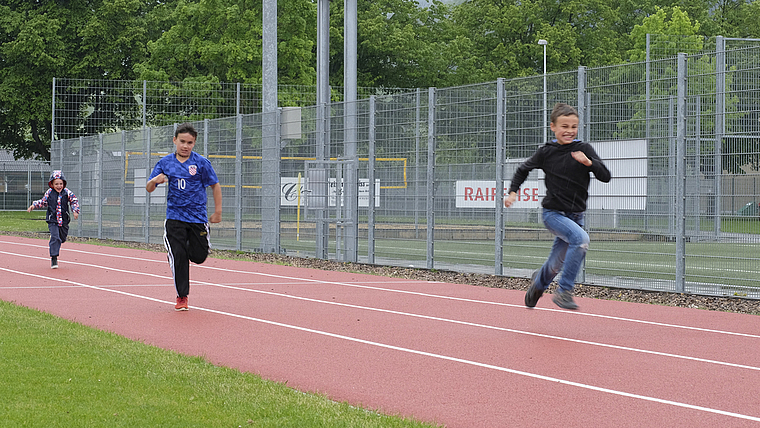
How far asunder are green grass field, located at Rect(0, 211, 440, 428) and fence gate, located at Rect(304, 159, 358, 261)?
10098 mm

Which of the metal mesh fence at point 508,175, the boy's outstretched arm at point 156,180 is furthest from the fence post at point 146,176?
the boy's outstretched arm at point 156,180

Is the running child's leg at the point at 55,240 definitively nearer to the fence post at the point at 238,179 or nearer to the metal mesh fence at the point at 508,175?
the metal mesh fence at the point at 508,175

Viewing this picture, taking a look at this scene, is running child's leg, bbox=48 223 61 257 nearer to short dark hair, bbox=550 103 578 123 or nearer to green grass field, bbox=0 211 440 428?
green grass field, bbox=0 211 440 428

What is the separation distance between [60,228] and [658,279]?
9598 millimetres

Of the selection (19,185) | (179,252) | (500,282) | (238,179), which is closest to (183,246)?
(179,252)

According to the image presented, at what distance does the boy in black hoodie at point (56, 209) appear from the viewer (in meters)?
16.0

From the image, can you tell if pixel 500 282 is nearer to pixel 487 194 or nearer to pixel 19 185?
pixel 487 194

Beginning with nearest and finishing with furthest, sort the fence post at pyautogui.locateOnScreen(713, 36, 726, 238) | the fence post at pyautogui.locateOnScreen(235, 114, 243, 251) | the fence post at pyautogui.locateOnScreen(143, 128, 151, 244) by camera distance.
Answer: the fence post at pyautogui.locateOnScreen(713, 36, 726, 238) → the fence post at pyautogui.locateOnScreen(235, 114, 243, 251) → the fence post at pyautogui.locateOnScreen(143, 128, 151, 244)

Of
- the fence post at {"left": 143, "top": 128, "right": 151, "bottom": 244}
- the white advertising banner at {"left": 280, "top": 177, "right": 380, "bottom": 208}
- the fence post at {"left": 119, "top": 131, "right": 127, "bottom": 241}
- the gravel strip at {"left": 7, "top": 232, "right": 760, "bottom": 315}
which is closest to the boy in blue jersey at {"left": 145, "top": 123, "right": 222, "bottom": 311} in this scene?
the gravel strip at {"left": 7, "top": 232, "right": 760, "bottom": 315}

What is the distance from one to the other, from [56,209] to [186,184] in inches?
285

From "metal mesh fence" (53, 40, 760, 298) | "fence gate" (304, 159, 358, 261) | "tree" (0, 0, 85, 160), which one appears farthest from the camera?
"tree" (0, 0, 85, 160)

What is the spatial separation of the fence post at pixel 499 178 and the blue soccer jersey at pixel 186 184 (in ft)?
17.4

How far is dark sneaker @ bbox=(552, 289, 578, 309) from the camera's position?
832 cm

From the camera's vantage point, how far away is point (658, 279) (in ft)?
39.5
